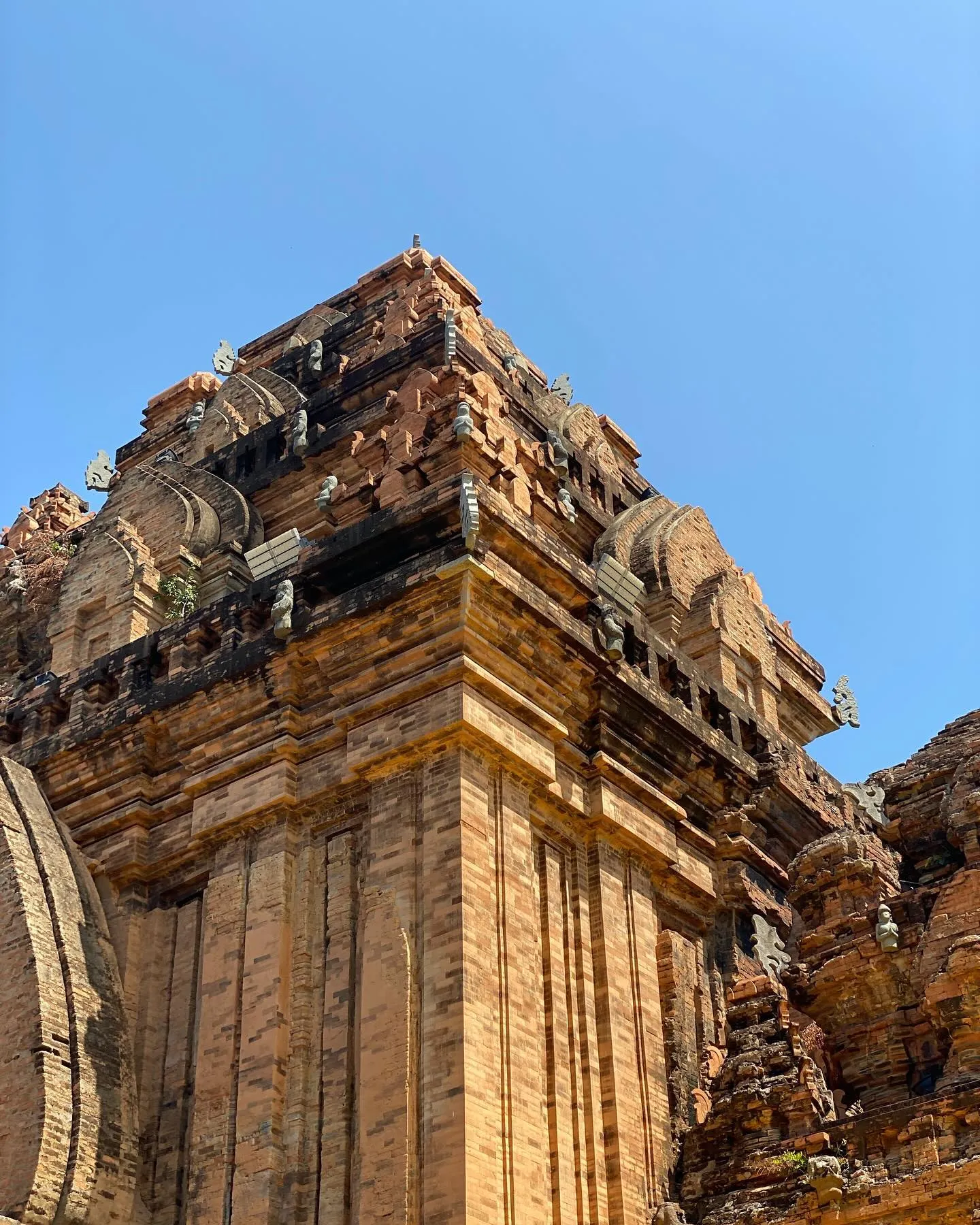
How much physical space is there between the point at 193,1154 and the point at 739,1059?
687 cm

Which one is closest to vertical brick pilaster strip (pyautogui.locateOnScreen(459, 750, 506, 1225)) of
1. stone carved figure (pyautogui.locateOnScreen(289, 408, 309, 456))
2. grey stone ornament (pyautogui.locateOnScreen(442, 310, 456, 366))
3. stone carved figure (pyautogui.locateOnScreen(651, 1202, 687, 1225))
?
stone carved figure (pyautogui.locateOnScreen(651, 1202, 687, 1225))

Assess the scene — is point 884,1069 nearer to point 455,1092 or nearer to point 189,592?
point 455,1092

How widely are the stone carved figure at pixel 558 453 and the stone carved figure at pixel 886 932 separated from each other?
9990 mm

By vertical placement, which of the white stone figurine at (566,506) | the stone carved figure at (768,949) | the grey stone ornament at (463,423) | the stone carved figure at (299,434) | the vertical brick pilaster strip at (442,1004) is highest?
the stone carved figure at (299,434)

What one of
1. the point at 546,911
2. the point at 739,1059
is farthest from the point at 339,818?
the point at 739,1059

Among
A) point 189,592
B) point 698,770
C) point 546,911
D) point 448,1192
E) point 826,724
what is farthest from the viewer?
point 826,724

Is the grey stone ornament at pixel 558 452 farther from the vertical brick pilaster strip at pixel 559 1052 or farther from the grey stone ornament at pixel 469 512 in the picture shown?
A: the vertical brick pilaster strip at pixel 559 1052

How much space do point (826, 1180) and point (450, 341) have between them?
15954 mm

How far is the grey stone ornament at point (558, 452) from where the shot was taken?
1164 inches

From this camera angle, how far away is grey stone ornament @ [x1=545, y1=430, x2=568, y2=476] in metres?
29.6

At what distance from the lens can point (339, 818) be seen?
72.0ft

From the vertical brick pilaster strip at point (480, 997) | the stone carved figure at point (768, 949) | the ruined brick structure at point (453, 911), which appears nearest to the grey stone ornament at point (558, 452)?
the ruined brick structure at point (453, 911)

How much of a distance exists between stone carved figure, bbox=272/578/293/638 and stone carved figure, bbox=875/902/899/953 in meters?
8.43

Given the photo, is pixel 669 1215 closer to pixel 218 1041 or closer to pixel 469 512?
pixel 218 1041
